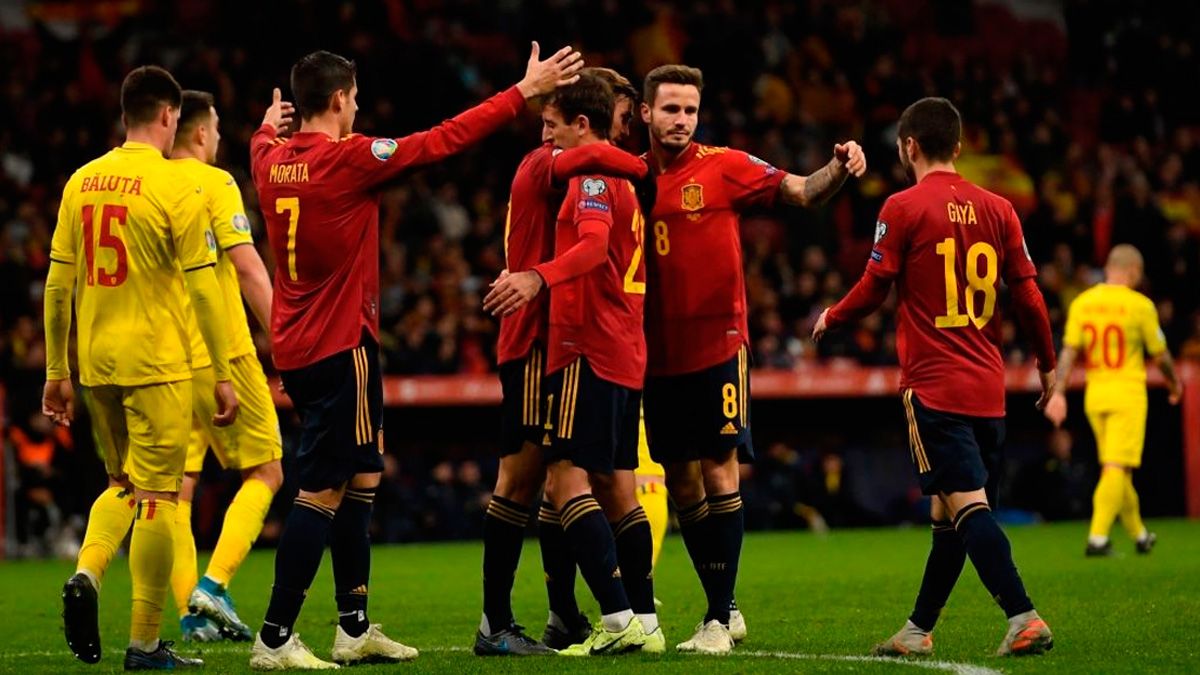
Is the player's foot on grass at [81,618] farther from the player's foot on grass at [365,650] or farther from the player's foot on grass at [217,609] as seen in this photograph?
the player's foot on grass at [217,609]

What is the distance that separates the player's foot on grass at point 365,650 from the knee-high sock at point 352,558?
0.10 feet

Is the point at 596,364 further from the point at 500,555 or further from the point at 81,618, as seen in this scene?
the point at 81,618

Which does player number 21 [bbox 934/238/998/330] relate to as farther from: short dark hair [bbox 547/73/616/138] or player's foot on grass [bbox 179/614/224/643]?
player's foot on grass [bbox 179/614/224/643]

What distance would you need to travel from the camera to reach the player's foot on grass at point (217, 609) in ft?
29.8

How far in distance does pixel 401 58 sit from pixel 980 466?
54.8 ft

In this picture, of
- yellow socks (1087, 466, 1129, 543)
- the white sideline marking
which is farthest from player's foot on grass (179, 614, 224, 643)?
yellow socks (1087, 466, 1129, 543)

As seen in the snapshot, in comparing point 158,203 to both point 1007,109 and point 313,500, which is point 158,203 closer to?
point 313,500

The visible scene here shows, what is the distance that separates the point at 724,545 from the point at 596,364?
109 centimetres

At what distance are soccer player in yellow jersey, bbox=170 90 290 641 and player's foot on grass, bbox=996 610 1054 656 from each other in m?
3.84

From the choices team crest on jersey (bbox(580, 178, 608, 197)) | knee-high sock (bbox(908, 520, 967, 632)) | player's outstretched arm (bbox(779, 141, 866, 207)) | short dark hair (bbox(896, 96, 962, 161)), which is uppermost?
short dark hair (bbox(896, 96, 962, 161))

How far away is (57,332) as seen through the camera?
7840 millimetres

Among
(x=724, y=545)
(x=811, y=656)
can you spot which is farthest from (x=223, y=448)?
(x=811, y=656)

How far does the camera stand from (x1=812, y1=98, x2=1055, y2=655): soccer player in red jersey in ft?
24.7

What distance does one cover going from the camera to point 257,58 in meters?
23.3
